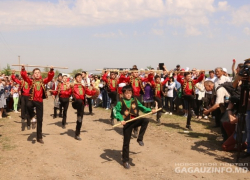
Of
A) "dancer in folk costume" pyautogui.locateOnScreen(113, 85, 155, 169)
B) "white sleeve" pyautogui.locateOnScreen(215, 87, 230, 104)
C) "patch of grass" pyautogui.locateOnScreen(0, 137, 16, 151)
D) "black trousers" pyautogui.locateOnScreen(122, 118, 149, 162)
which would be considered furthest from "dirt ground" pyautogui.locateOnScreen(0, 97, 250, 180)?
"white sleeve" pyautogui.locateOnScreen(215, 87, 230, 104)

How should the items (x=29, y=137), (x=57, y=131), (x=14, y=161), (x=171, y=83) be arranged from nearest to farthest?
(x=14, y=161) < (x=29, y=137) < (x=57, y=131) < (x=171, y=83)

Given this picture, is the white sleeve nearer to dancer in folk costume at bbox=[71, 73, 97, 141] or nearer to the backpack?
the backpack

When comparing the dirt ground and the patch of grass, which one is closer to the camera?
the dirt ground

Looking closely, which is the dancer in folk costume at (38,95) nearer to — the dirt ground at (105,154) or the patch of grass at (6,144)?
the dirt ground at (105,154)

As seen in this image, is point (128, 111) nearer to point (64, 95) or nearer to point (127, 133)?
point (127, 133)

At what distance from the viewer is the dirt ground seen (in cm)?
667

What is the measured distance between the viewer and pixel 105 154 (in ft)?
26.8

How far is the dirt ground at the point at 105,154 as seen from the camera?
6668mm

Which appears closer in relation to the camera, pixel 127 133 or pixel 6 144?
pixel 127 133

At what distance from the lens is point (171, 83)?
1552 centimetres

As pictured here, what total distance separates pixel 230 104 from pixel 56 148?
16.7 ft

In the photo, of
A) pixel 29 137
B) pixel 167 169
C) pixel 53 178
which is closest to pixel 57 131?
pixel 29 137

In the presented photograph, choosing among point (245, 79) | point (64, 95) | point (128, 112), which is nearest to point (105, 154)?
point (128, 112)

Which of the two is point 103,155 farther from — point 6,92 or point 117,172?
point 6,92
